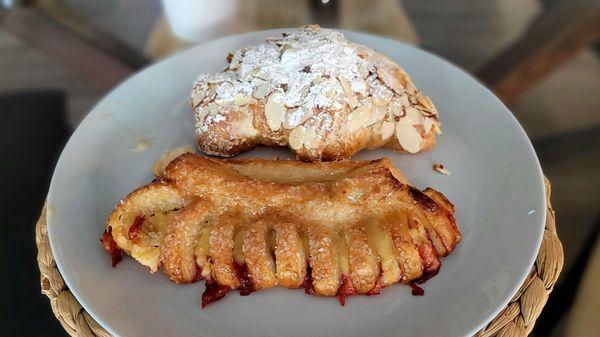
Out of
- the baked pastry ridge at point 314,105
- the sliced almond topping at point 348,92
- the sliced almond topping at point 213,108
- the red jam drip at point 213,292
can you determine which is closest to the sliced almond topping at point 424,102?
the baked pastry ridge at point 314,105

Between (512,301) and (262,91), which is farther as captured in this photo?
(262,91)

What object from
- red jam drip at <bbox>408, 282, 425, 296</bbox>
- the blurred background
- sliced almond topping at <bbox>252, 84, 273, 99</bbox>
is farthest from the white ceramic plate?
the blurred background

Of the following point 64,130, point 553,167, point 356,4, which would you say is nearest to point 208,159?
point 64,130

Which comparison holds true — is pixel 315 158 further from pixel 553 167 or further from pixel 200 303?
pixel 553 167

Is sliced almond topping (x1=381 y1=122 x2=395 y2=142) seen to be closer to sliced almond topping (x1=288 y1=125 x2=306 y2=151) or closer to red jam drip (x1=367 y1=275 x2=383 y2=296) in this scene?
sliced almond topping (x1=288 y1=125 x2=306 y2=151)

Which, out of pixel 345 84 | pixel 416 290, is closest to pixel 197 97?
pixel 345 84

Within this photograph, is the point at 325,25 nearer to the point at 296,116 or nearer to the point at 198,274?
the point at 296,116

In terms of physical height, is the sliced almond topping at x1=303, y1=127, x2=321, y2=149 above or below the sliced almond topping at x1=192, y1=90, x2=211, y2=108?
below
